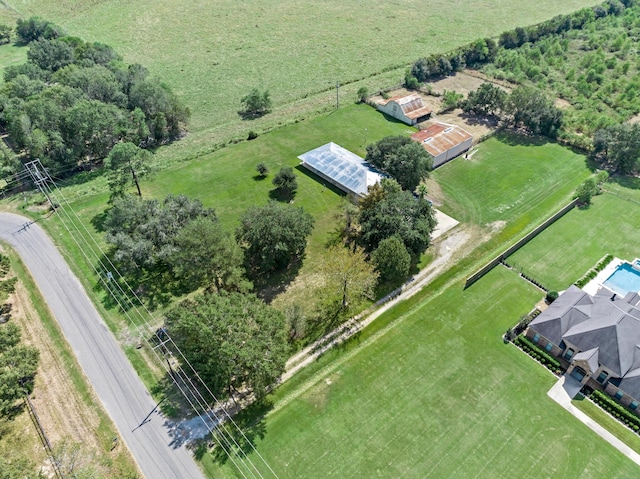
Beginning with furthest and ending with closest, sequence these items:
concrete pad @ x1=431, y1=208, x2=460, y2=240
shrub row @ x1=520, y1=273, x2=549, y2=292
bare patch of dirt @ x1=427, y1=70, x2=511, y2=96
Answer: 1. bare patch of dirt @ x1=427, y1=70, x2=511, y2=96
2. concrete pad @ x1=431, y1=208, x2=460, y2=240
3. shrub row @ x1=520, y1=273, x2=549, y2=292

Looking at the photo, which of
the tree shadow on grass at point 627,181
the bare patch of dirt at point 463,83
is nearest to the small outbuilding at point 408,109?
the bare patch of dirt at point 463,83

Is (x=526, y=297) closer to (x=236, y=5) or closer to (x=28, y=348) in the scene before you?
(x=28, y=348)

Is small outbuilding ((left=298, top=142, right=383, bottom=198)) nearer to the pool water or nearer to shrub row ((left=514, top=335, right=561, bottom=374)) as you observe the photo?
shrub row ((left=514, top=335, right=561, bottom=374))

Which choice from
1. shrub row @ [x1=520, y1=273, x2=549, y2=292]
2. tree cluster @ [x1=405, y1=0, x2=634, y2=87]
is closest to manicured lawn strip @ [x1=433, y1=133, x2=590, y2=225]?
shrub row @ [x1=520, y1=273, x2=549, y2=292]

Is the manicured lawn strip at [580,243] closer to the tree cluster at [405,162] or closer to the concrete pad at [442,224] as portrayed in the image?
the concrete pad at [442,224]

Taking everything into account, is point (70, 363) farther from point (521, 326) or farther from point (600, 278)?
point (600, 278)

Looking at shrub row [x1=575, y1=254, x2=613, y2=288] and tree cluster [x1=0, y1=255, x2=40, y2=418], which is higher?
tree cluster [x1=0, y1=255, x2=40, y2=418]

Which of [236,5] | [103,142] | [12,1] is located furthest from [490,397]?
[12,1]
